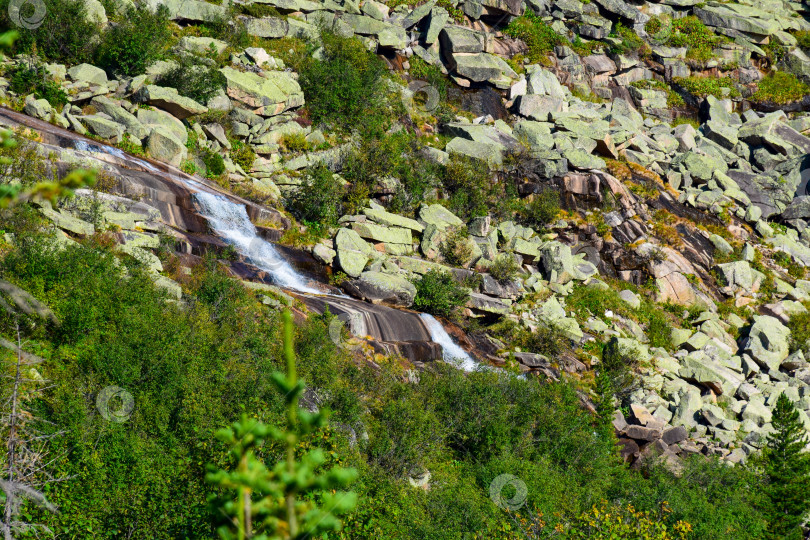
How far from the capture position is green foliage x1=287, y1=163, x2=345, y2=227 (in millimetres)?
29625

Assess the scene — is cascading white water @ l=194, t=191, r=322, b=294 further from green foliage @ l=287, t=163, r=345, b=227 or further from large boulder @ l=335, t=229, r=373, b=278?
green foliage @ l=287, t=163, r=345, b=227

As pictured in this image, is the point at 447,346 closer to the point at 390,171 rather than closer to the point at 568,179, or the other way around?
the point at 390,171

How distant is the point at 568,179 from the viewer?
40.4 metres

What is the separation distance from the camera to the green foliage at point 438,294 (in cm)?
2628

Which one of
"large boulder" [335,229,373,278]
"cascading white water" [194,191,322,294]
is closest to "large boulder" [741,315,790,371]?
"large boulder" [335,229,373,278]

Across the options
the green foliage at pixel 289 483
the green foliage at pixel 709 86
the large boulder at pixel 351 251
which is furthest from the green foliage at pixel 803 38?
the green foliage at pixel 289 483

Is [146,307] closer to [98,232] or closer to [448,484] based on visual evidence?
[98,232]

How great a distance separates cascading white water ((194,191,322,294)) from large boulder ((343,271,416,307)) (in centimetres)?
160

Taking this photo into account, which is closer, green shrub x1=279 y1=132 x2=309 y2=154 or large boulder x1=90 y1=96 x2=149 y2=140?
large boulder x1=90 y1=96 x2=149 y2=140

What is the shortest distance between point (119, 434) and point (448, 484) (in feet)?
26.5

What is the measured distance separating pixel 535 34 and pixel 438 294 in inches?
1432

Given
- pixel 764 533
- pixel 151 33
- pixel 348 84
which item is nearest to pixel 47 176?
pixel 151 33

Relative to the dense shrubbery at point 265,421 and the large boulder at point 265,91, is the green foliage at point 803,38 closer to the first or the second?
the large boulder at point 265,91

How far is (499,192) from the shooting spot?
127 ft
